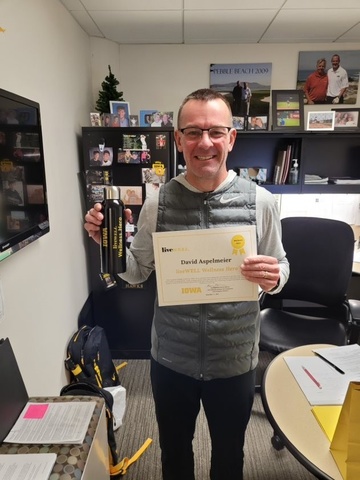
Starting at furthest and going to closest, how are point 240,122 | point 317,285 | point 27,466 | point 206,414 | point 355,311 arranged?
point 240,122
point 317,285
point 355,311
point 206,414
point 27,466

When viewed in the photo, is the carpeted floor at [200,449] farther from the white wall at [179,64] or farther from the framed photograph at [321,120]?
the white wall at [179,64]

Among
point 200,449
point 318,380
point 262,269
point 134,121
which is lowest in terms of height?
point 200,449

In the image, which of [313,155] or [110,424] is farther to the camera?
[313,155]

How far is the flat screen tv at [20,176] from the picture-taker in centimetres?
116

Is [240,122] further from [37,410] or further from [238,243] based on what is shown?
[37,410]

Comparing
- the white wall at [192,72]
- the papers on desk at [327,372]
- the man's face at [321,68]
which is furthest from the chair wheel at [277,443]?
the man's face at [321,68]

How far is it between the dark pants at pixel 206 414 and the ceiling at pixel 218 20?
2097 mm

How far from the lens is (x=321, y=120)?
2.57 m

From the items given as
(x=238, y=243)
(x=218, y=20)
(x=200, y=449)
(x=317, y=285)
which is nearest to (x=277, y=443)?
(x=200, y=449)

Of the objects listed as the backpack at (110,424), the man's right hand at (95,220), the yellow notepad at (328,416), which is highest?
the man's right hand at (95,220)

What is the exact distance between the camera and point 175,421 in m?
1.25

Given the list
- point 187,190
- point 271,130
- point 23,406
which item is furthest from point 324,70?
point 23,406

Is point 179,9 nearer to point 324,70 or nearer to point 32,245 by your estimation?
point 324,70

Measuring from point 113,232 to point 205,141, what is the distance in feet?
1.29
